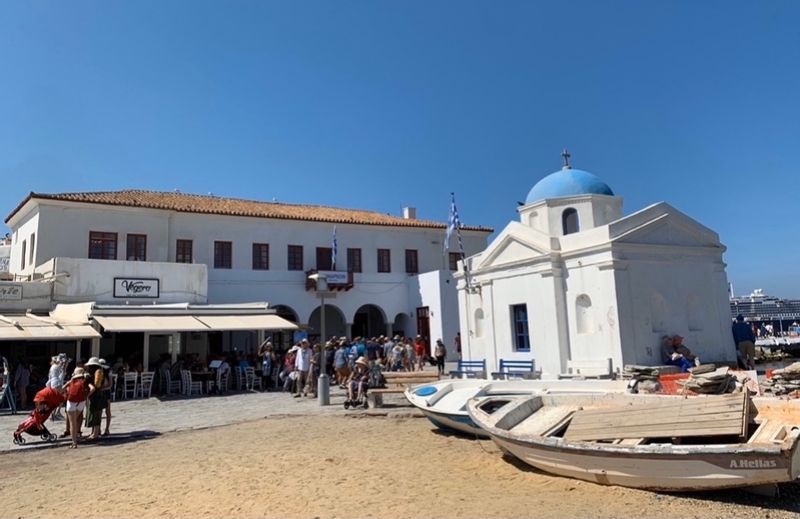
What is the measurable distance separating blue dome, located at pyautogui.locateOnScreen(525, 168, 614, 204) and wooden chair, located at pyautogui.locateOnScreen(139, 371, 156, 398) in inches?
539

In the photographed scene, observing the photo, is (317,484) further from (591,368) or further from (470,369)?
(470,369)

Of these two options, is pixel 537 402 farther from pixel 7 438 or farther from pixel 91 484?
pixel 7 438

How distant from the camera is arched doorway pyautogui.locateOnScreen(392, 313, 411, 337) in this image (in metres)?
28.5

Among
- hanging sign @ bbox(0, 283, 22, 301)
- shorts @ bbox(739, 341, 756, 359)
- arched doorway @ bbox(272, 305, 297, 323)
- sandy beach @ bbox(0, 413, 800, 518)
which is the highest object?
hanging sign @ bbox(0, 283, 22, 301)

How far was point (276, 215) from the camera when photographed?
2542 centimetres

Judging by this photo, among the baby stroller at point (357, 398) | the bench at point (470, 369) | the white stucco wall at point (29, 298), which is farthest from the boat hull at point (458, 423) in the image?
the white stucco wall at point (29, 298)

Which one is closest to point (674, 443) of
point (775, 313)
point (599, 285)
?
point (599, 285)

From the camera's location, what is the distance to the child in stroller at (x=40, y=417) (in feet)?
32.2

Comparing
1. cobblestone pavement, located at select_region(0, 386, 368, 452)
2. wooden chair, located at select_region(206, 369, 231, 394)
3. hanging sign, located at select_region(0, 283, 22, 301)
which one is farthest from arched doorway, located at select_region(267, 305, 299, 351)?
hanging sign, located at select_region(0, 283, 22, 301)

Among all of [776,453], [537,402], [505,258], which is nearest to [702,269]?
[505,258]

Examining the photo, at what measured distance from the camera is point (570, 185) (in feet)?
61.7

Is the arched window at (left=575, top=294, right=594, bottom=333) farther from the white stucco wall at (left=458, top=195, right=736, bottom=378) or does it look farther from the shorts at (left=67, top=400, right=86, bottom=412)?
the shorts at (left=67, top=400, right=86, bottom=412)

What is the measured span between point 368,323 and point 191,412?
1726 cm

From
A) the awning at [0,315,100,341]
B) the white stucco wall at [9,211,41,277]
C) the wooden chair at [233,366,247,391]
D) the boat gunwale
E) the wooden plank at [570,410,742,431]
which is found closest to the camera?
the boat gunwale
